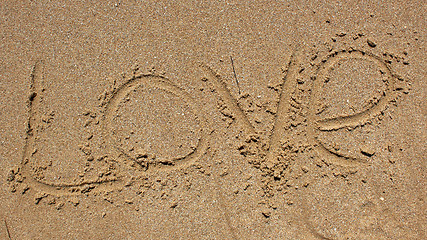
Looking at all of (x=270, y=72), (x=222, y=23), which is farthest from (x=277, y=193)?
(x=222, y=23)

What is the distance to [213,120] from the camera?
5.09ft

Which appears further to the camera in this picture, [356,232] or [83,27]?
[83,27]

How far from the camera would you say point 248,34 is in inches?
62.6

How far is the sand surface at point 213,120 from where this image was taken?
1.51 meters

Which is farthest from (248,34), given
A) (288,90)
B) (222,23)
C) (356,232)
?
(356,232)

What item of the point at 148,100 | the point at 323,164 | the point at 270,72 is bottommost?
the point at 323,164

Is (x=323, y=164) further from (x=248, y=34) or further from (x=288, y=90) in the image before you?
(x=248, y=34)

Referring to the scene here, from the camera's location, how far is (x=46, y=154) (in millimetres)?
1556

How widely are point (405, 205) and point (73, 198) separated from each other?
75.5 inches

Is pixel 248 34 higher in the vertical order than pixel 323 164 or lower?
higher

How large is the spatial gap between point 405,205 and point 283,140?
2.58 ft

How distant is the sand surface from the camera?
4.94 ft

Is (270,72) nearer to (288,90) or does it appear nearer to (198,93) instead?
(288,90)

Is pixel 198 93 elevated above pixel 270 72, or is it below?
below
